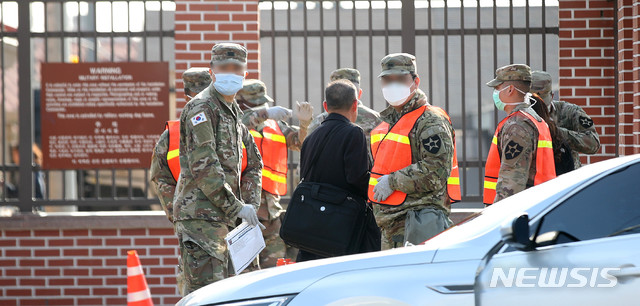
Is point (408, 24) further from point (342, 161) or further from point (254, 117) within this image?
point (342, 161)

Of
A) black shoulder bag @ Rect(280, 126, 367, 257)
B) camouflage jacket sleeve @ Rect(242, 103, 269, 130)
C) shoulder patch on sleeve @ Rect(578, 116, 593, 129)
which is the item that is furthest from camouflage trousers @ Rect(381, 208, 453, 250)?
shoulder patch on sleeve @ Rect(578, 116, 593, 129)

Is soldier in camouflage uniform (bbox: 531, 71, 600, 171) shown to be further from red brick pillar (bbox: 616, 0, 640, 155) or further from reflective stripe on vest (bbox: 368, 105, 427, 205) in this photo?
reflective stripe on vest (bbox: 368, 105, 427, 205)

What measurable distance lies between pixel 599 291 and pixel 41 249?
18.4ft

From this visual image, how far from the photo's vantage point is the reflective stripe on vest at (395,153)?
17.2ft

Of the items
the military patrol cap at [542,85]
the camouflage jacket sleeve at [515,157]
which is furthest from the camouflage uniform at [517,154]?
the military patrol cap at [542,85]

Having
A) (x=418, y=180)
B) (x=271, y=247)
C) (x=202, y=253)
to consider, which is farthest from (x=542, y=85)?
(x=202, y=253)

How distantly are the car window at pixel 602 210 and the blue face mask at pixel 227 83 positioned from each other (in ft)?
8.35

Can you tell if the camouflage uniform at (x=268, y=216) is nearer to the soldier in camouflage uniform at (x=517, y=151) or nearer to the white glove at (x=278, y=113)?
the white glove at (x=278, y=113)

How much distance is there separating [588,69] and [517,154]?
2.71 meters

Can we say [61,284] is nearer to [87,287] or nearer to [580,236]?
[87,287]

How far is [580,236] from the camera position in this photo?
3.36 metres

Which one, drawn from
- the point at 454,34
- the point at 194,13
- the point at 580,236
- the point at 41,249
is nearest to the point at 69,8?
the point at 194,13

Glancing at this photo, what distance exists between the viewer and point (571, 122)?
6.90m

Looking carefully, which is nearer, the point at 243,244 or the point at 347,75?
the point at 243,244
